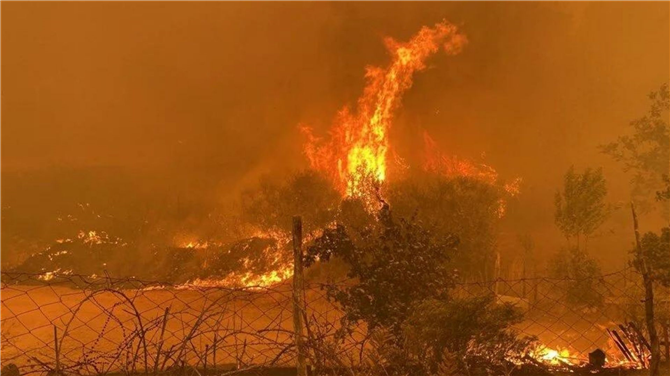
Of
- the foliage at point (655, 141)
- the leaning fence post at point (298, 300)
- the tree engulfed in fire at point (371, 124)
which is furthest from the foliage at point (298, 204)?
the leaning fence post at point (298, 300)

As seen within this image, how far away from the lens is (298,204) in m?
25.9

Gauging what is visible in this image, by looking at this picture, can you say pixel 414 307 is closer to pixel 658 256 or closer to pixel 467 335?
pixel 467 335

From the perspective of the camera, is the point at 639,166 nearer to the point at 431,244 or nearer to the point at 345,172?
the point at 345,172

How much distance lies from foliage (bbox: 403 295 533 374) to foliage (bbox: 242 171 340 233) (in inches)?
764

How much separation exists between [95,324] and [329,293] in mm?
11854

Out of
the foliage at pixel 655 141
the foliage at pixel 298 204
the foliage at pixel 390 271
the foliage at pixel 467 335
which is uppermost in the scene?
the foliage at pixel 655 141

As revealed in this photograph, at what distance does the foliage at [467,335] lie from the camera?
489 centimetres

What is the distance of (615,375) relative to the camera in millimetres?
5602

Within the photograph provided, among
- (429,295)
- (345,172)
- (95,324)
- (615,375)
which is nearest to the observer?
(615,375)

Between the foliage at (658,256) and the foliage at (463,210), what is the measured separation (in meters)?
10.6

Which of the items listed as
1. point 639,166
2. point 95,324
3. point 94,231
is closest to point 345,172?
point 639,166

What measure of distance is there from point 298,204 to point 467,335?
21217 millimetres

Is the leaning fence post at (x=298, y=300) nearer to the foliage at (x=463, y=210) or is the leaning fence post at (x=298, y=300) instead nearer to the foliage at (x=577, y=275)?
the foliage at (x=577, y=275)

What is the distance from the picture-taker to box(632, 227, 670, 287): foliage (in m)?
6.42
